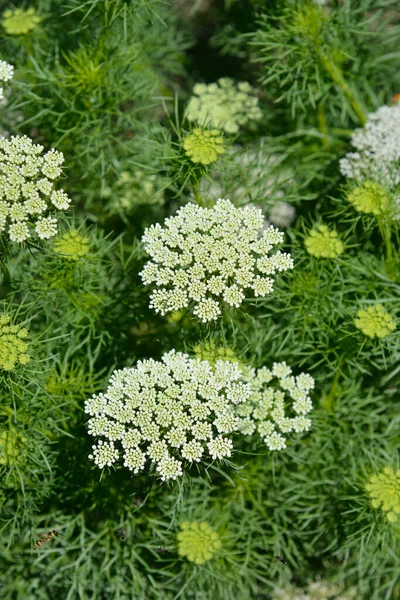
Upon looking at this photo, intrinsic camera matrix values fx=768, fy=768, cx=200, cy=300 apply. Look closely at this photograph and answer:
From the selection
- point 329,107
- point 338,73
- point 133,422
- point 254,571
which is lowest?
point 254,571

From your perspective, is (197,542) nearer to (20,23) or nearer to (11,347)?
(11,347)

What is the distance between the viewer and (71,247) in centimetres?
426

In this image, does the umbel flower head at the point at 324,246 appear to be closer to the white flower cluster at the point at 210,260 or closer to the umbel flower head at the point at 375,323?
the umbel flower head at the point at 375,323

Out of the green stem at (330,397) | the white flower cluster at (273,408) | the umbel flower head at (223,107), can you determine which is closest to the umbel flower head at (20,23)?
the umbel flower head at (223,107)

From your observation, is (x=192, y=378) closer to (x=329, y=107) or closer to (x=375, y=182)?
(x=375, y=182)

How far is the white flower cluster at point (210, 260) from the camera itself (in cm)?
375

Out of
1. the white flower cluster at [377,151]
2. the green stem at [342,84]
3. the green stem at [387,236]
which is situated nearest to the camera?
the green stem at [387,236]

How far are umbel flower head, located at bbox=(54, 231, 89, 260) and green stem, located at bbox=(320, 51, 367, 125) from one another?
6.94 ft

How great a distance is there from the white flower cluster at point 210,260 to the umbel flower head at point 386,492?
4.18 feet

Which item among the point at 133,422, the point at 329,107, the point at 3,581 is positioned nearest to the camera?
the point at 133,422

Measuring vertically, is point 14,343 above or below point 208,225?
below

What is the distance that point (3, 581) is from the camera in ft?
16.3

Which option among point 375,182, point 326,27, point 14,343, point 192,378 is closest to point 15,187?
point 14,343

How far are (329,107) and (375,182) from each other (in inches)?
52.3
